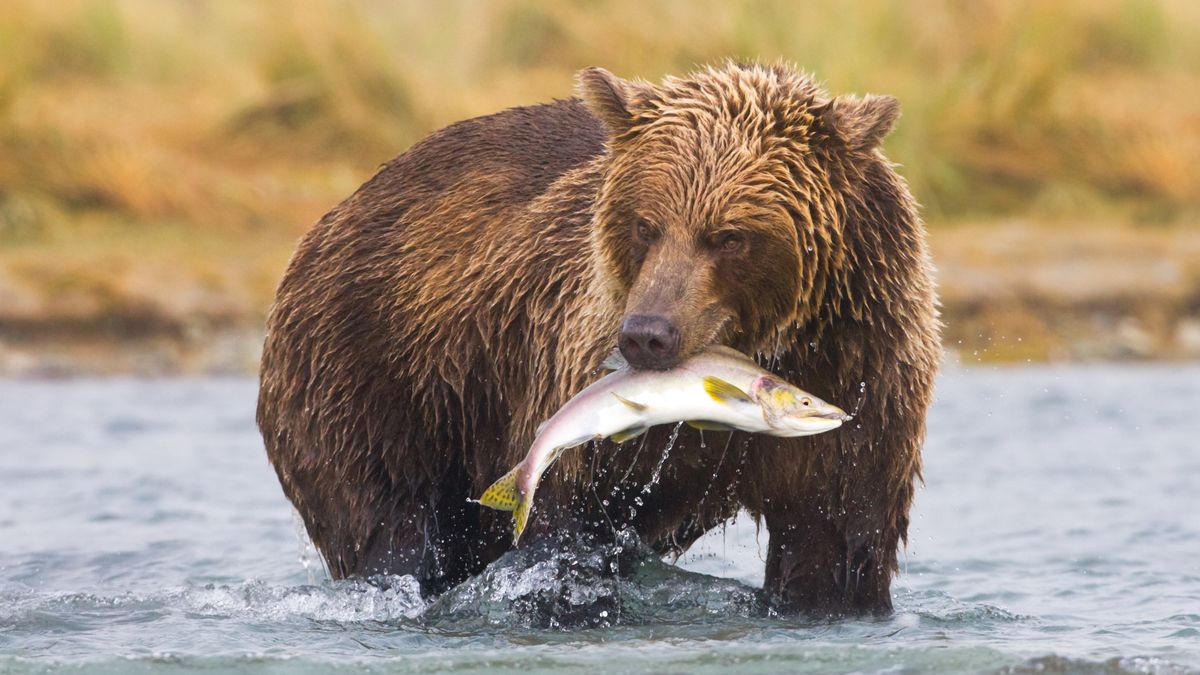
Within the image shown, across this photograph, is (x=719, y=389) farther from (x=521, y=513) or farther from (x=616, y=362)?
(x=521, y=513)

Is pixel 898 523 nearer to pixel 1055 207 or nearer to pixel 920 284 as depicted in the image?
pixel 920 284

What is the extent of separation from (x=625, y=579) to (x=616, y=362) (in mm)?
1300

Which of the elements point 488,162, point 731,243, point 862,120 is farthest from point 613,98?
point 488,162

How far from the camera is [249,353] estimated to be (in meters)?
15.6

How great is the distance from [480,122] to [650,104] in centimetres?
160

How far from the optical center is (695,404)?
576 cm

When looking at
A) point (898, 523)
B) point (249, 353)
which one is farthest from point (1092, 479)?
point (249, 353)

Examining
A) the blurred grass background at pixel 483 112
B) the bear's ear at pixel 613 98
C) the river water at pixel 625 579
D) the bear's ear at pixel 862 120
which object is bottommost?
the river water at pixel 625 579

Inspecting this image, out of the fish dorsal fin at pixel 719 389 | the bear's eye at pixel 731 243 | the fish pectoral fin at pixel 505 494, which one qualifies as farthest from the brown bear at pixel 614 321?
the fish pectoral fin at pixel 505 494

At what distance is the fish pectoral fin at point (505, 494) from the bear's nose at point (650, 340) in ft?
2.03

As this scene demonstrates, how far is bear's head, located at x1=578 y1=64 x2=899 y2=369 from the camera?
5988mm

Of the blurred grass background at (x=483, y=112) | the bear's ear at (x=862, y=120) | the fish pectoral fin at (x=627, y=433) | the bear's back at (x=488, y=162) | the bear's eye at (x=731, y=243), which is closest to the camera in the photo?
the fish pectoral fin at (x=627, y=433)

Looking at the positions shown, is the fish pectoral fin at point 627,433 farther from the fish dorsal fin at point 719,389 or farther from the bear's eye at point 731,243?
the bear's eye at point 731,243

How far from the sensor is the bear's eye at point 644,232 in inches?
239
